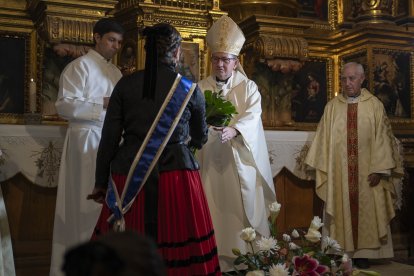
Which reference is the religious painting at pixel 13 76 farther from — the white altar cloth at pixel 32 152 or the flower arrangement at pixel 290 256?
the flower arrangement at pixel 290 256

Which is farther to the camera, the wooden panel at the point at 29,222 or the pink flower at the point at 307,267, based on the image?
the wooden panel at the point at 29,222

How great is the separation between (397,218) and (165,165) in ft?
13.0

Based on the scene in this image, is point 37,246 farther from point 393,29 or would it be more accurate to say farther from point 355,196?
point 393,29

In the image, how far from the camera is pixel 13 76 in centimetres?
617

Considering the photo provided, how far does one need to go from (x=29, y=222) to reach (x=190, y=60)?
2878 mm

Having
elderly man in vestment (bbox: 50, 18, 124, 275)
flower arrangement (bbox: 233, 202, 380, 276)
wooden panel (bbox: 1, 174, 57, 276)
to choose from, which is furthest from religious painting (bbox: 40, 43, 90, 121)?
flower arrangement (bbox: 233, 202, 380, 276)

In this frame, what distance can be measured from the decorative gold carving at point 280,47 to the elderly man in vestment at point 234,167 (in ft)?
7.12

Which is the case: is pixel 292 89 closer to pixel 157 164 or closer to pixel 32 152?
pixel 32 152

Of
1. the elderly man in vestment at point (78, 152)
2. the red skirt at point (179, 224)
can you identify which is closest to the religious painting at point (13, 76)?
the elderly man in vestment at point (78, 152)

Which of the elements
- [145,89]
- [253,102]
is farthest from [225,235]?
[145,89]

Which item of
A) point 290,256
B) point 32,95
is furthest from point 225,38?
point 290,256

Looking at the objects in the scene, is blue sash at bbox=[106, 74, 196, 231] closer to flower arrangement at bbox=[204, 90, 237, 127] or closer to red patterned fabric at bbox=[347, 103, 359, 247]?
flower arrangement at bbox=[204, 90, 237, 127]

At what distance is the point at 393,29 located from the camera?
24.7ft

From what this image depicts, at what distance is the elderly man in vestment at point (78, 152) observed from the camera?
4.24 m
